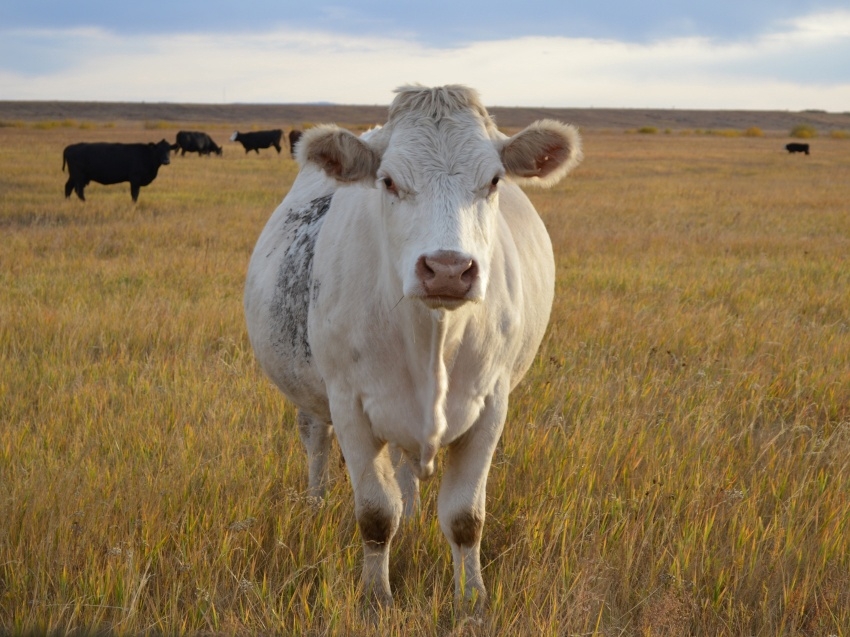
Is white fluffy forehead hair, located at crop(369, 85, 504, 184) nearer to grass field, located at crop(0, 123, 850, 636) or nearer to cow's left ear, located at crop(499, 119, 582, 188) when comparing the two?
cow's left ear, located at crop(499, 119, 582, 188)

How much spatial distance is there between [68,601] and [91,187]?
18.0 meters

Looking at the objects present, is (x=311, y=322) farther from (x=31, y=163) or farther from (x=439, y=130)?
(x=31, y=163)

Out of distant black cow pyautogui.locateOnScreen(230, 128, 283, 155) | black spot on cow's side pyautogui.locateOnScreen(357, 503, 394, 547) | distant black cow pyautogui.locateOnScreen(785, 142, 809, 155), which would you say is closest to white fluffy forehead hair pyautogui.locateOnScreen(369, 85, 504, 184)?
black spot on cow's side pyautogui.locateOnScreen(357, 503, 394, 547)

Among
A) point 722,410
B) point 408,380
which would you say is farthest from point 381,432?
point 722,410

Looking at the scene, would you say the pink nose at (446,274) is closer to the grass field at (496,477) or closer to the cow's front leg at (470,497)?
the cow's front leg at (470,497)

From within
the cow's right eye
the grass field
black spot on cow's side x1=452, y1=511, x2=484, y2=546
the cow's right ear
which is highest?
the cow's right ear

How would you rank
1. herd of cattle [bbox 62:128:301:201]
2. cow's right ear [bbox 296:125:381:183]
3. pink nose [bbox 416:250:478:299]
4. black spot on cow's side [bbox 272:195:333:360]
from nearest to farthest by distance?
pink nose [bbox 416:250:478:299] → cow's right ear [bbox 296:125:381:183] → black spot on cow's side [bbox 272:195:333:360] → herd of cattle [bbox 62:128:301:201]

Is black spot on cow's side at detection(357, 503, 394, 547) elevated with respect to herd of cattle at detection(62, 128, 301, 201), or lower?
lower

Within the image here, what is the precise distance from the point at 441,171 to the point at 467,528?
49.1 inches

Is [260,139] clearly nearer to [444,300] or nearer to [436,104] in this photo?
[436,104]

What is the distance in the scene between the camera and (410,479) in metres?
3.54

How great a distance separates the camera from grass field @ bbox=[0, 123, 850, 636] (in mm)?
2723

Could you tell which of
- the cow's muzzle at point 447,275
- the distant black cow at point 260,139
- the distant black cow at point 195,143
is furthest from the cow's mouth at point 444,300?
the distant black cow at point 260,139

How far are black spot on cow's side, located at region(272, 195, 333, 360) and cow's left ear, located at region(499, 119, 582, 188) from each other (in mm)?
914
